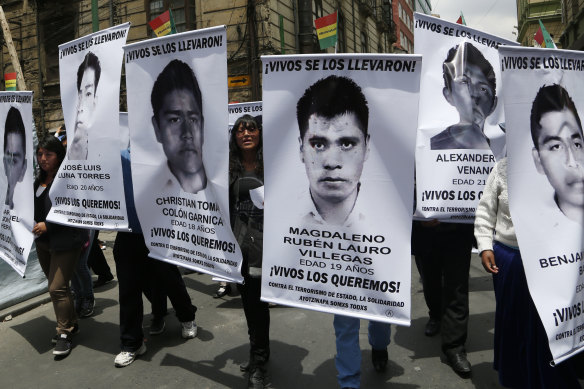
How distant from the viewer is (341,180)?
8.33 ft

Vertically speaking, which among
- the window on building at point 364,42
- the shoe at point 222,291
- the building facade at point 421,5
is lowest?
the shoe at point 222,291

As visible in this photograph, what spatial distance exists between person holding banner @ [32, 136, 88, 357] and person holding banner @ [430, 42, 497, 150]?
3.09m

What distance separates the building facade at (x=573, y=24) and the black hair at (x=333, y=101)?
67.8ft

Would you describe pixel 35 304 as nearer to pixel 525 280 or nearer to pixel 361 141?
pixel 361 141

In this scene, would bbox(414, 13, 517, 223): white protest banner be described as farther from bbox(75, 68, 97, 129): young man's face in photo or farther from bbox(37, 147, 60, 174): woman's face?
bbox(37, 147, 60, 174): woman's face

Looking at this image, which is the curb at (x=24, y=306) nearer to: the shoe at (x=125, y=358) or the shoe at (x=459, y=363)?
the shoe at (x=125, y=358)

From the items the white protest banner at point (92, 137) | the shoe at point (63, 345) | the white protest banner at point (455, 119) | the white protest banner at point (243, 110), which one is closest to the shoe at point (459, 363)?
the white protest banner at point (455, 119)

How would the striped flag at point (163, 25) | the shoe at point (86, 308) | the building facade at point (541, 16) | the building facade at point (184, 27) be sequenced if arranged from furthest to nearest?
the building facade at point (541, 16)
the building facade at point (184, 27)
the striped flag at point (163, 25)
the shoe at point (86, 308)

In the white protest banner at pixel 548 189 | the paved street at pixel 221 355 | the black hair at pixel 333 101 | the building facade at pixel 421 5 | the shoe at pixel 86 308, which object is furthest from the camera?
the building facade at pixel 421 5

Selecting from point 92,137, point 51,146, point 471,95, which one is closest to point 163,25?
point 51,146

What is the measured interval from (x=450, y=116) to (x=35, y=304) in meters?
4.85

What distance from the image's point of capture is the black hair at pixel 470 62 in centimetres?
356

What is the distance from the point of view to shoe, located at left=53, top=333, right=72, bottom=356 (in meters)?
3.95

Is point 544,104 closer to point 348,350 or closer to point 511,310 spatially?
point 511,310
